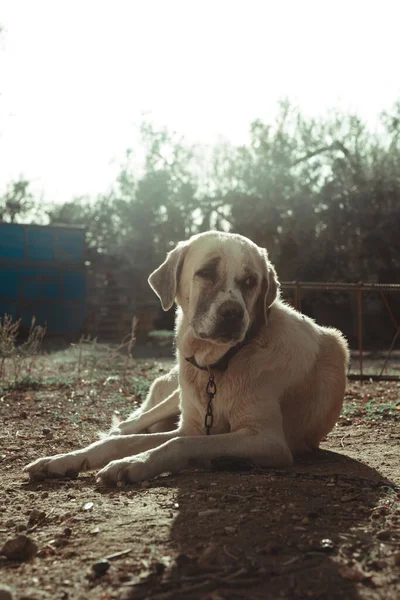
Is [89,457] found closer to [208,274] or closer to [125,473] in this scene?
[125,473]

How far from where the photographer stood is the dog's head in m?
3.82

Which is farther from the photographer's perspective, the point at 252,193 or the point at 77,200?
the point at 77,200

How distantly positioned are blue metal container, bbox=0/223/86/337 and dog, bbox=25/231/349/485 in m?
14.9

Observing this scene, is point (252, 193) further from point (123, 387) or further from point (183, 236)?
point (123, 387)

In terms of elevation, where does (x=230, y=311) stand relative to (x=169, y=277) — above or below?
below

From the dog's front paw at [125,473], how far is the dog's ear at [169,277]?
1.10 meters

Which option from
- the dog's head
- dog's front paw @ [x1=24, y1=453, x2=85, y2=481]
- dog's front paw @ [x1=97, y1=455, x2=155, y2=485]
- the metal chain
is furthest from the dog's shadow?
the dog's head

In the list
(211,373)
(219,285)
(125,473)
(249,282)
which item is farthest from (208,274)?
(125,473)

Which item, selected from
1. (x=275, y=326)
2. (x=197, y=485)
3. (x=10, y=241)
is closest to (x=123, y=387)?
Answer: (x=275, y=326)

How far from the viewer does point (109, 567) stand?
2.30 meters

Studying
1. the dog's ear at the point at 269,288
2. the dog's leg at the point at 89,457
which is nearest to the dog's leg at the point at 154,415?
the dog's leg at the point at 89,457

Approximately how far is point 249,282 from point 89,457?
4.58ft

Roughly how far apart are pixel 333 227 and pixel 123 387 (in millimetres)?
11922

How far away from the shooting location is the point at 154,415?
5.25m
